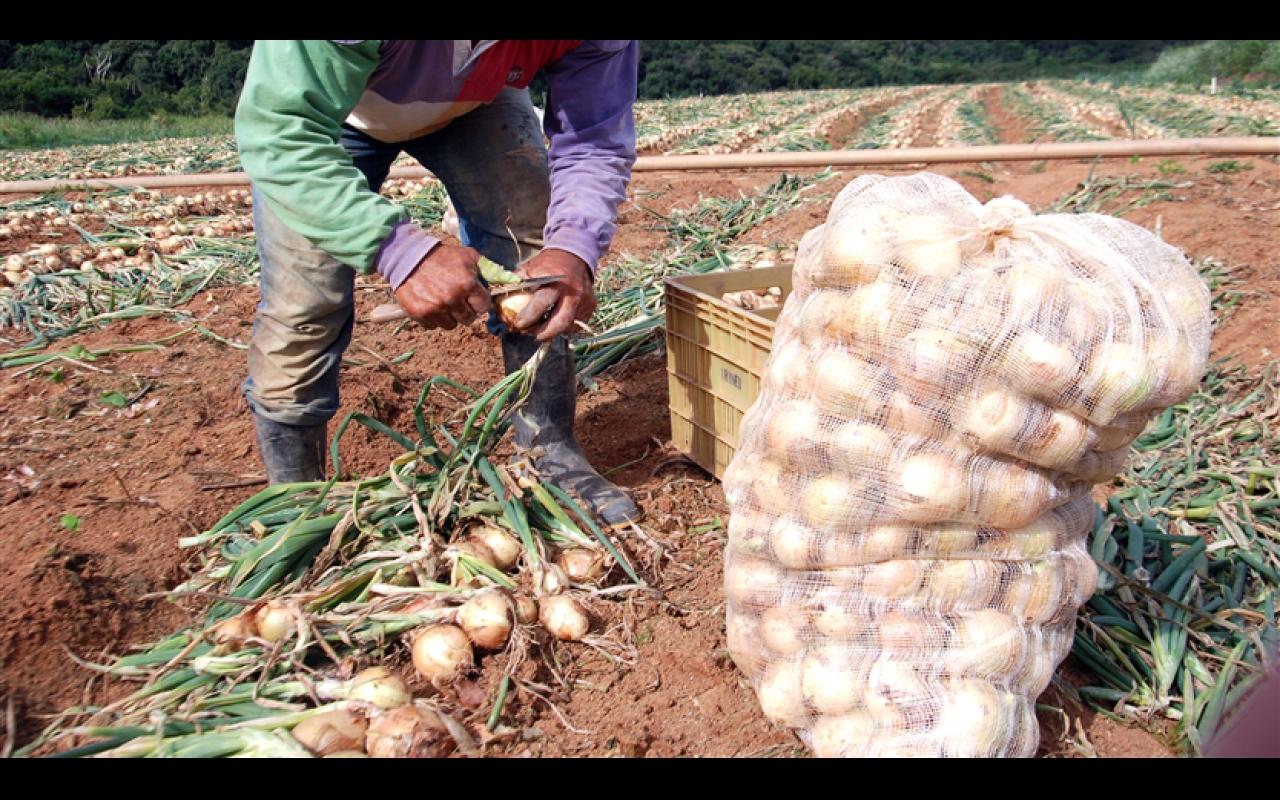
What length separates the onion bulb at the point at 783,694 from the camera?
1.49 m

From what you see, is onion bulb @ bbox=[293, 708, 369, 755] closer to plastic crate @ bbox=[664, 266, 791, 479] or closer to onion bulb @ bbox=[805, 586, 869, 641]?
onion bulb @ bbox=[805, 586, 869, 641]

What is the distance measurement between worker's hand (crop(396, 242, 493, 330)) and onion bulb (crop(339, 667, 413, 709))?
709mm

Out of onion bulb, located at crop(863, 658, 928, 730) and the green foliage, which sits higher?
onion bulb, located at crop(863, 658, 928, 730)

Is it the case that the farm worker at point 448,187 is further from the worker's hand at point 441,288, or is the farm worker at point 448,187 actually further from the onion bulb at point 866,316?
the onion bulb at point 866,316

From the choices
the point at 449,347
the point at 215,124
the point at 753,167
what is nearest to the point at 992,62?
the point at 215,124

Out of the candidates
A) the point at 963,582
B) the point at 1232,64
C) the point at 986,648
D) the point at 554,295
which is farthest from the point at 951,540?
the point at 1232,64

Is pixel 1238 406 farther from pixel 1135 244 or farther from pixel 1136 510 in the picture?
pixel 1135 244

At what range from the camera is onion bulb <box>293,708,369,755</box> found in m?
1.44

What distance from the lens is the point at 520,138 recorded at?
2484mm

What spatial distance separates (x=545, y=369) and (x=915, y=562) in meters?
1.30

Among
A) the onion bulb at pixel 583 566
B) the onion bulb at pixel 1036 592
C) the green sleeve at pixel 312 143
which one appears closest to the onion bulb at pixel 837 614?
the onion bulb at pixel 1036 592

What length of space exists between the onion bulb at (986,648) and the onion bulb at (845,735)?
0.16m

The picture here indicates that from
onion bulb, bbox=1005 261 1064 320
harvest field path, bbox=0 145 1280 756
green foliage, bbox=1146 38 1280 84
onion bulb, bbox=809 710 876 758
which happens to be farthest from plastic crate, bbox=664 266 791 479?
green foliage, bbox=1146 38 1280 84

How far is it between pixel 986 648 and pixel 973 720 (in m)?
0.11
